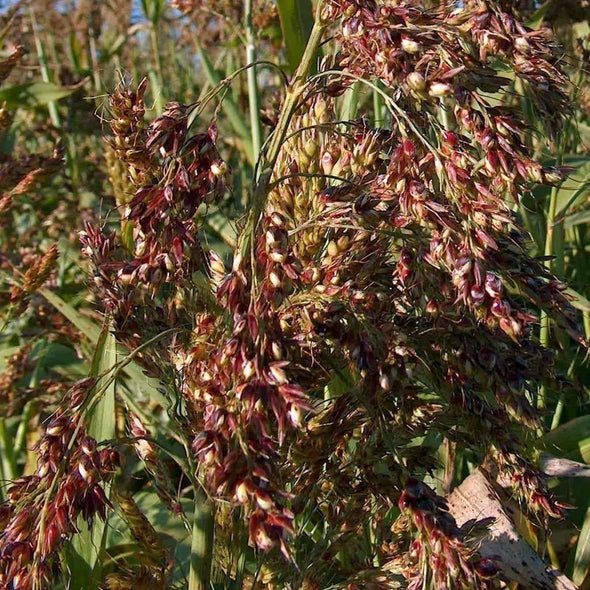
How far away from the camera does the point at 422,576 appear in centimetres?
88

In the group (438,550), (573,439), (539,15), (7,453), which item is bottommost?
(7,453)

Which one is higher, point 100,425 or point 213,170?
point 213,170

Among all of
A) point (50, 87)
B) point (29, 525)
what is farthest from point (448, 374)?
point (50, 87)

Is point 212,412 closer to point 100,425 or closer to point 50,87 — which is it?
point 100,425

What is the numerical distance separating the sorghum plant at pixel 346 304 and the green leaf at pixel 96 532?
0.16m

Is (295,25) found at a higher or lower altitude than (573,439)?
higher

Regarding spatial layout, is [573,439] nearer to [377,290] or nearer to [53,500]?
[377,290]

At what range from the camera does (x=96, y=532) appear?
54.3 inches

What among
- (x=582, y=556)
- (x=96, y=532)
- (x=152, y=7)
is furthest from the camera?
(x=152, y=7)

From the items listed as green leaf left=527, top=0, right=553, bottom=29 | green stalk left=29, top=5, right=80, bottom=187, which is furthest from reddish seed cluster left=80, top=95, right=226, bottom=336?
green stalk left=29, top=5, right=80, bottom=187

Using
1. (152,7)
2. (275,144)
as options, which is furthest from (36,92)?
(275,144)

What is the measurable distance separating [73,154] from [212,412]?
10.2ft

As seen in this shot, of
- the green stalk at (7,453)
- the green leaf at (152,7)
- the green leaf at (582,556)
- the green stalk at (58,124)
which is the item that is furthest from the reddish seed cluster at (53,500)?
the green stalk at (58,124)

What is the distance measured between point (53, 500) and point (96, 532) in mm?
519
